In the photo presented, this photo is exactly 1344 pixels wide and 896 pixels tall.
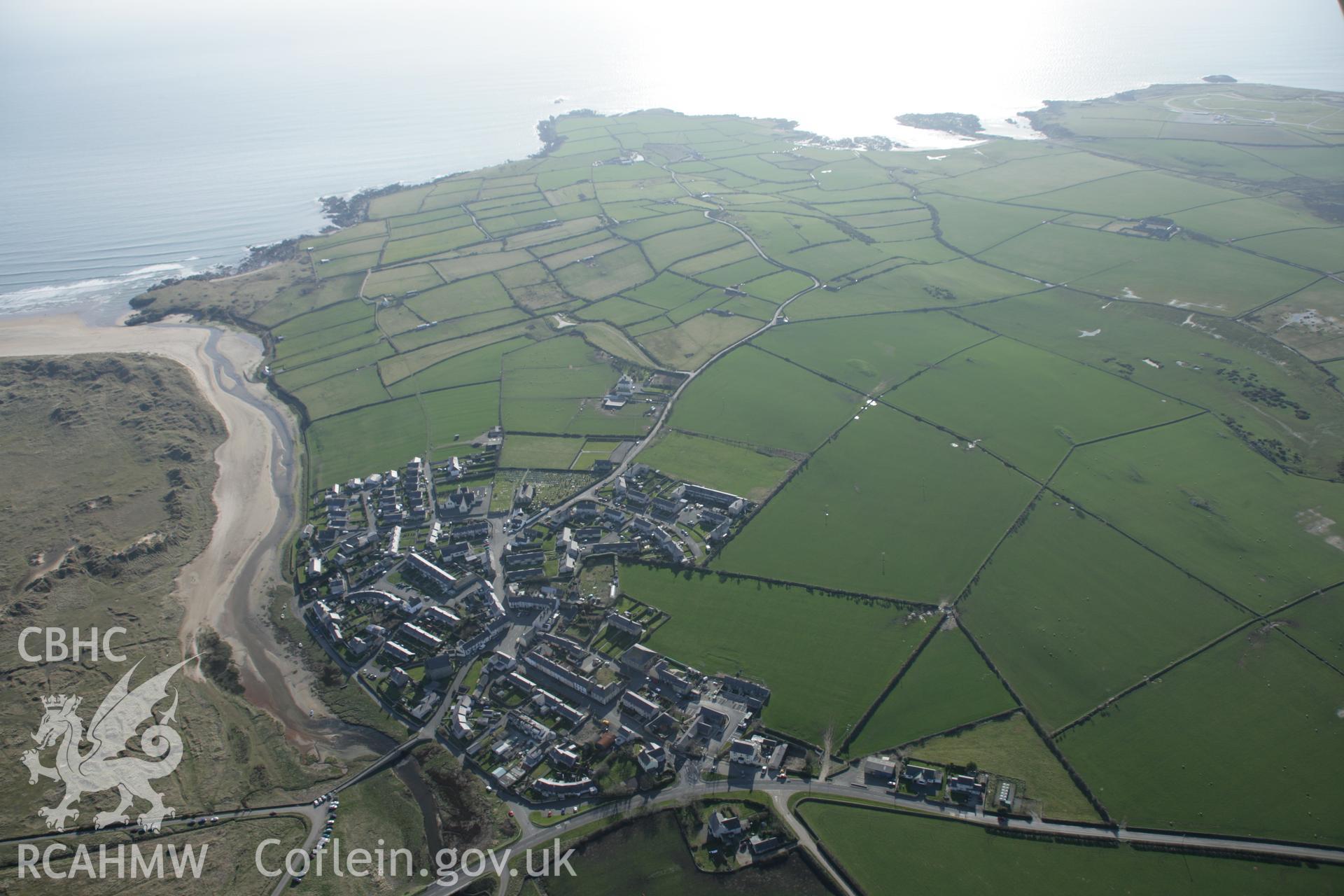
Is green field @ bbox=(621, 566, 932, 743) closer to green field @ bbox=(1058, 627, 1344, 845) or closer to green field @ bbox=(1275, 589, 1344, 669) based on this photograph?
green field @ bbox=(1058, 627, 1344, 845)

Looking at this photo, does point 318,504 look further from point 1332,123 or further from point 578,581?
point 1332,123

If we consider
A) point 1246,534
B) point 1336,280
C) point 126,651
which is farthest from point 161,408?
point 1336,280

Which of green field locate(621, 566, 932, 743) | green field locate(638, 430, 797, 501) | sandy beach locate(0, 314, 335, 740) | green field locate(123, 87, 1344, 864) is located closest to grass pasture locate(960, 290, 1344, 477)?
green field locate(123, 87, 1344, 864)

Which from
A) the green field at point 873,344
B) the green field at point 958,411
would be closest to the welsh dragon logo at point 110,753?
the green field at point 958,411

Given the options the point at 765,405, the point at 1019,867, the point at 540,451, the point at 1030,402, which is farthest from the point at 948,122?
the point at 1019,867

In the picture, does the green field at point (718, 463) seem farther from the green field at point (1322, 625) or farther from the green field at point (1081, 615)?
the green field at point (1322, 625)

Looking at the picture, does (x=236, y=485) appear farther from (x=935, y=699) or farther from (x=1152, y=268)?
(x=1152, y=268)
